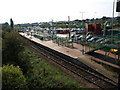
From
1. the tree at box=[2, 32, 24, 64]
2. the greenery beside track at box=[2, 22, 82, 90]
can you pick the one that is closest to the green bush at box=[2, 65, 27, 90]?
the greenery beside track at box=[2, 22, 82, 90]

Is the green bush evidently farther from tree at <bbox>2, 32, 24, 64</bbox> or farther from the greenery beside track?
tree at <bbox>2, 32, 24, 64</bbox>

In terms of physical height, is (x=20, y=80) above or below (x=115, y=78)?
above

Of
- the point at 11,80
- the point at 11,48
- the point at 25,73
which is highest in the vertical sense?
the point at 11,48

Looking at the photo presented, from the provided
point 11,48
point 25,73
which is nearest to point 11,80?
point 25,73

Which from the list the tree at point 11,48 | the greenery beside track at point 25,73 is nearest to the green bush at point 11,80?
the greenery beside track at point 25,73

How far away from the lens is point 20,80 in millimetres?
7078

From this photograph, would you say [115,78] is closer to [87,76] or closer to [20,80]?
[87,76]

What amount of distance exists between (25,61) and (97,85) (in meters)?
7.81

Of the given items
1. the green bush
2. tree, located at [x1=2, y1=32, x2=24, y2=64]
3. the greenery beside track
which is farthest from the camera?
tree, located at [x1=2, y1=32, x2=24, y2=64]

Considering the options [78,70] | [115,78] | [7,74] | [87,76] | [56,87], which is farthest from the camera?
[78,70]

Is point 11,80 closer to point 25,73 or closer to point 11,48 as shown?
point 25,73

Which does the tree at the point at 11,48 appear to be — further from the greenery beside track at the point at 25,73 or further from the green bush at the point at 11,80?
the green bush at the point at 11,80

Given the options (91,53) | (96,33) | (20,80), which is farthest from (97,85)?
(96,33)

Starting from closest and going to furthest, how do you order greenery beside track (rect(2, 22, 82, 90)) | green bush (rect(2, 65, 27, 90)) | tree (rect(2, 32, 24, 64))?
green bush (rect(2, 65, 27, 90))
greenery beside track (rect(2, 22, 82, 90))
tree (rect(2, 32, 24, 64))
